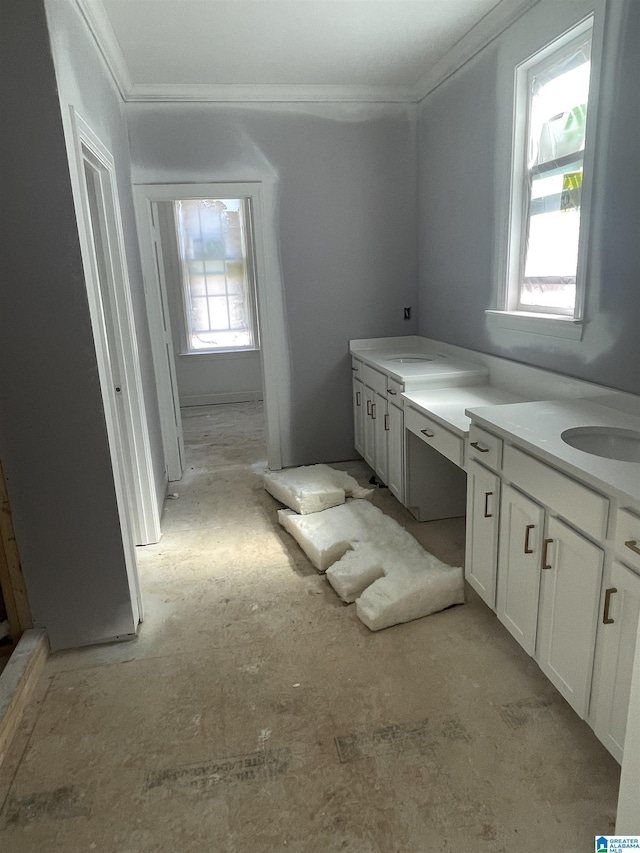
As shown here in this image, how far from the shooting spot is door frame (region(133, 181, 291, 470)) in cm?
391

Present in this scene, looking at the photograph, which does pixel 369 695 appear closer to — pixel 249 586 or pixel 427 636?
pixel 427 636

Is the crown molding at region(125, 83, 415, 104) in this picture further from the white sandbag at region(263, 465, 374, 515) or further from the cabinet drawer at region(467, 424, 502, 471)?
the cabinet drawer at region(467, 424, 502, 471)

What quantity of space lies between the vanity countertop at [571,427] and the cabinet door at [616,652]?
0.75 ft

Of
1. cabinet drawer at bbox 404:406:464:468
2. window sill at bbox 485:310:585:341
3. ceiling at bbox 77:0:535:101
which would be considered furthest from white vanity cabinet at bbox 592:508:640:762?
ceiling at bbox 77:0:535:101

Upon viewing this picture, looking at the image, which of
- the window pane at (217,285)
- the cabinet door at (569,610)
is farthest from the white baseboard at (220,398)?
the cabinet door at (569,610)

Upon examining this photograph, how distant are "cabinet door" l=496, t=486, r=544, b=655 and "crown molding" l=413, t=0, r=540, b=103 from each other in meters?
2.30

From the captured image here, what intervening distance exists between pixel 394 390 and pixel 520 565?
5.09ft

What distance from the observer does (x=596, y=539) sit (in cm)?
160

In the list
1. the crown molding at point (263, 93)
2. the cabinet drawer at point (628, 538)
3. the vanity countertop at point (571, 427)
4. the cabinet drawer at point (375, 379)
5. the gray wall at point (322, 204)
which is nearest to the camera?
the cabinet drawer at point (628, 538)

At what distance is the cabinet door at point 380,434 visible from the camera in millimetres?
3635

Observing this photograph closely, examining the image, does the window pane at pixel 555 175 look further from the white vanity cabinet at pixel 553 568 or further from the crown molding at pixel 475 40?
the white vanity cabinet at pixel 553 568

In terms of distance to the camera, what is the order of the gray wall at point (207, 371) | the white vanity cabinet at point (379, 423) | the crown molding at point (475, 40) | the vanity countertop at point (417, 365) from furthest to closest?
the gray wall at point (207, 371) < the white vanity cabinet at point (379, 423) < the vanity countertop at point (417, 365) < the crown molding at point (475, 40)

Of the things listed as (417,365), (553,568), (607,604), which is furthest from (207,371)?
(607,604)

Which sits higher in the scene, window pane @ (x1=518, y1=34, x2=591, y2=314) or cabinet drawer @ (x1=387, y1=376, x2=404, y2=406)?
window pane @ (x1=518, y1=34, x2=591, y2=314)
